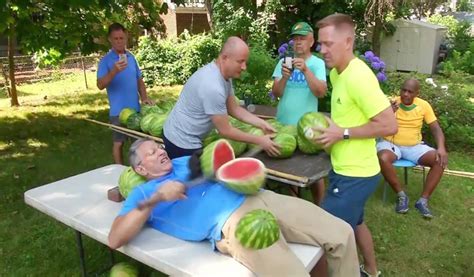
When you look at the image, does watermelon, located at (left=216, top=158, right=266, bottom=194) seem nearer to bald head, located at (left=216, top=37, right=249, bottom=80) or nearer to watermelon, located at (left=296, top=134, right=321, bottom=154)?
bald head, located at (left=216, top=37, right=249, bottom=80)

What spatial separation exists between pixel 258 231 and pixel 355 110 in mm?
959

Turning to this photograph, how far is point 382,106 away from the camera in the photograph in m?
2.43

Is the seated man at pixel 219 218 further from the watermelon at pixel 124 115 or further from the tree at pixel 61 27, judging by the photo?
the tree at pixel 61 27

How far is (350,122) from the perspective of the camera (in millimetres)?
2576

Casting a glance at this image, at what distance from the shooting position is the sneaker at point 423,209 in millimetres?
4480

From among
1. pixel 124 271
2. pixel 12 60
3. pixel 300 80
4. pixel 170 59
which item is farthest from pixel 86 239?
pixel 170 59

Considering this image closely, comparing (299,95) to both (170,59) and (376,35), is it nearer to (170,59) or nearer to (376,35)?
(170,59)

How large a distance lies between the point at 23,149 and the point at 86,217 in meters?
4.74

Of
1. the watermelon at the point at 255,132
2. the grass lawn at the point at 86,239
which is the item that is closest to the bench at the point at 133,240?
the grass lawn at the point at 86,239

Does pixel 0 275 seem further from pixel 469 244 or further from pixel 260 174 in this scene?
pixel 469 244

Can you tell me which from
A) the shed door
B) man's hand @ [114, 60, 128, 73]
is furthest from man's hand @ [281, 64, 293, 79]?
the shed door

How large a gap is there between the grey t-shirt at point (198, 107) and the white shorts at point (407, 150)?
7.02 ft

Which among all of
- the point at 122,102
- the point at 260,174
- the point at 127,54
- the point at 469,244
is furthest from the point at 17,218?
the point at 469,244

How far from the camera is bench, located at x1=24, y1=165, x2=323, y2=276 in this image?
2252 millimetres
